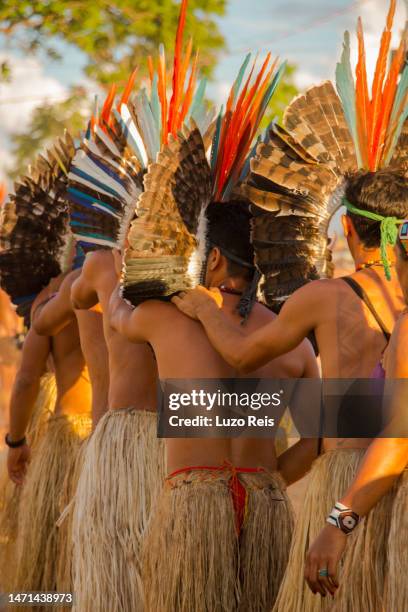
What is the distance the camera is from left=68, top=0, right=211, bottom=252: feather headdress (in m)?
4.25

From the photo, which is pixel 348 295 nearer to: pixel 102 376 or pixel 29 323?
pixel 102 376

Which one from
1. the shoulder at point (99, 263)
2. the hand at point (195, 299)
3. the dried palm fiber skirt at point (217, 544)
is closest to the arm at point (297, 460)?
the dried palm fiber skirt at point (217, 544)

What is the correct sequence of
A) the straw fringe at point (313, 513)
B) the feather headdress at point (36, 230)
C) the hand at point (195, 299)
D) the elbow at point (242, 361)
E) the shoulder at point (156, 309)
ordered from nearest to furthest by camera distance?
the straw fringe at point (313, 513)
the elbow at point (242, 361)
the hand at point (195, 299)
the shoulder at point (156, 309)
the feather headdress at point (36, 230)

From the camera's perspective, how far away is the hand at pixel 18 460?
5.32 meters

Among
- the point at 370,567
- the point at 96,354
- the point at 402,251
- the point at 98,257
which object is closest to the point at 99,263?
the point at 98,257

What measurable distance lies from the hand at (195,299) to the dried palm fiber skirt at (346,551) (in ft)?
2.13

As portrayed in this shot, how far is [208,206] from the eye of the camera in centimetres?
385

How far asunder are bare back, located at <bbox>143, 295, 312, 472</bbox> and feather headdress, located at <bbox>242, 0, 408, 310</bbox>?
0.19 meters

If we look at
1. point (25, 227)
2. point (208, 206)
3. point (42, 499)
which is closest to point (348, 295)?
point (208, 206)

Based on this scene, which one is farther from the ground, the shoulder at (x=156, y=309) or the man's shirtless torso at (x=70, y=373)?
the man's shirtless torso at (x=70, y=373)

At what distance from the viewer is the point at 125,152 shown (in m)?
4.36

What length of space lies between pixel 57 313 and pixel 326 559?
256cm

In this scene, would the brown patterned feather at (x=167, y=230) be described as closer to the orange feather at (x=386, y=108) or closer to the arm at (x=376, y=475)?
the orange feather at (x=386, y=108)

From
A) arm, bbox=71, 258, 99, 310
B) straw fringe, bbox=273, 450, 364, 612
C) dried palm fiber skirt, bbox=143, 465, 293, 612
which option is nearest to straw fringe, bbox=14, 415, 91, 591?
arm, bbox=71, 258, 99, 310
